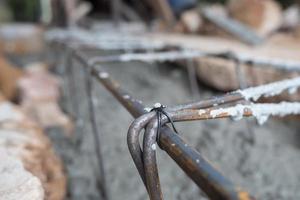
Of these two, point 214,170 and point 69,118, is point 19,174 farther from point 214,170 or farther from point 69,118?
point 69,118

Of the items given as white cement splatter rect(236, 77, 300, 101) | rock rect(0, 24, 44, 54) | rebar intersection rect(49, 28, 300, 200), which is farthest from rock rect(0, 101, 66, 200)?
rock rect(0, 24, 44, 54)

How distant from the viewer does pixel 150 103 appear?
3.58m

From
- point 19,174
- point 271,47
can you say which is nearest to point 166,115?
point 19,174

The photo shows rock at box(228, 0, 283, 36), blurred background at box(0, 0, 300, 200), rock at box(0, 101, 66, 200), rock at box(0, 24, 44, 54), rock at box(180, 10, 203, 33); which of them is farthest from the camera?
rock at box(0, 24, 44, 54)

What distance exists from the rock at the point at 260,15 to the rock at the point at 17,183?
4.59 metres

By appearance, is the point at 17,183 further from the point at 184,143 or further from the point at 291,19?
the point at 291,19

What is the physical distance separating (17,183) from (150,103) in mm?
2409

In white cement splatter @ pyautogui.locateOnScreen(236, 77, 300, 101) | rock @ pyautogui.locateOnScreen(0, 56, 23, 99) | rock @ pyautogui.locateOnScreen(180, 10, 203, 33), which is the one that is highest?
rock @ pyautogui.locateOnScreen(180, 10, 203, 33)

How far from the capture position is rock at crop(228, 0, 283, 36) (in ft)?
17.2

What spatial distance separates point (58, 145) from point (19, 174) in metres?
1.71

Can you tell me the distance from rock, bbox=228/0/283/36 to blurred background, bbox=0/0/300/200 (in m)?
0.02

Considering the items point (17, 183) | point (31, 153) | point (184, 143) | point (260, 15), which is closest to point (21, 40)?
point (260, 15)

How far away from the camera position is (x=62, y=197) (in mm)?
1822

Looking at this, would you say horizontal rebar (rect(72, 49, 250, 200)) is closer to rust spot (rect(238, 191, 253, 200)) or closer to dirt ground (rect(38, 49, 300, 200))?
rust spot (rect(238, 191, 253, 200))
